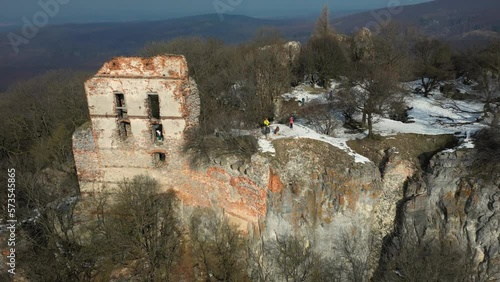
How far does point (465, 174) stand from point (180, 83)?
1523 cm

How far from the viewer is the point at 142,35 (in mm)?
153750

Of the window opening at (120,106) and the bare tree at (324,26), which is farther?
the bare tree at (324,26)

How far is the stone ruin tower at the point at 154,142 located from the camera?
712 inches

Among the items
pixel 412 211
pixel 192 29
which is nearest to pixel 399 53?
pixel 412 211

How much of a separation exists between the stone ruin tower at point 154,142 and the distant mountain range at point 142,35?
2645cm

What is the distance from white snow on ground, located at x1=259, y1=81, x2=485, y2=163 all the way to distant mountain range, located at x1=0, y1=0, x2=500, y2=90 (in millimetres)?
12775

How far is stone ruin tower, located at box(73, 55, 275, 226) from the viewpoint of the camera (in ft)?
59.4

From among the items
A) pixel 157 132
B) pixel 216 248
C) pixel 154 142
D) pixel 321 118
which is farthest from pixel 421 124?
pixel 154 142

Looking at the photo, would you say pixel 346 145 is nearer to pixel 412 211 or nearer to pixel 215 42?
pixel 412 211

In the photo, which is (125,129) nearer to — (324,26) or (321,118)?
(321,118)

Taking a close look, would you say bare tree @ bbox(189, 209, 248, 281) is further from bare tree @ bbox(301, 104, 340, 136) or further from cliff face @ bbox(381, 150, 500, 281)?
bare tree @ bbox(301, 104, 340, 136)

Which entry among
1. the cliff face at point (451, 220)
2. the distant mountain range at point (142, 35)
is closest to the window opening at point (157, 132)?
the cliff face at point (451, 220)

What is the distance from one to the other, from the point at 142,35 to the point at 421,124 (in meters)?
151

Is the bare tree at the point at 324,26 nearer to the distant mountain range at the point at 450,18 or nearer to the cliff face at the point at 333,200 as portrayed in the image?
the cliff face at the point at 333,200
